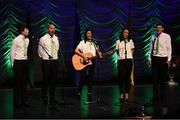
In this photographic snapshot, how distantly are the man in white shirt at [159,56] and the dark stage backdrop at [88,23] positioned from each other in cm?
353

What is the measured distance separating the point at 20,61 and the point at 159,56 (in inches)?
128

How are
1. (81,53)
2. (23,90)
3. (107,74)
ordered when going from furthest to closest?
(107,74) → (81,53) → (23,90)

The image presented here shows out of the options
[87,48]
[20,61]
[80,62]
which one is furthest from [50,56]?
[87,48]

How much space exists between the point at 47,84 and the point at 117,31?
16.8ft

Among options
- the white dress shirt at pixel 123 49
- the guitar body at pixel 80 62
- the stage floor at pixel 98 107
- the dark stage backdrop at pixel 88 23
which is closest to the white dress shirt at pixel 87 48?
the guitar body at pixel 80 62

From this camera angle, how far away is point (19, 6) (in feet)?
42.7

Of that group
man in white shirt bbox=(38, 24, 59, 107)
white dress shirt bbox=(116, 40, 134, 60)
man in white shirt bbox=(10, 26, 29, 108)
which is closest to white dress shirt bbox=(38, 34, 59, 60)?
man in white shirt bbox=(38, 24, 59, 107)

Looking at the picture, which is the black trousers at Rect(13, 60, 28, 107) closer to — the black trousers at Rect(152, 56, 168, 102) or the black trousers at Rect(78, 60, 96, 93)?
the black trousers at Rect(78, 60, 96, 93)

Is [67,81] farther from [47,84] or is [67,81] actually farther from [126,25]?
[47,84]

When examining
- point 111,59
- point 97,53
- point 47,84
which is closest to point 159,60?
point 97,53

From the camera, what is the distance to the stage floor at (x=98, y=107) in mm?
8305

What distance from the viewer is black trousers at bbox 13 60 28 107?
30.2 feet

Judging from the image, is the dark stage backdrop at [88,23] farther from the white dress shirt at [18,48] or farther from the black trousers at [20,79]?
the white dress shirt at [18,48]

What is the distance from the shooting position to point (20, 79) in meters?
9.32
